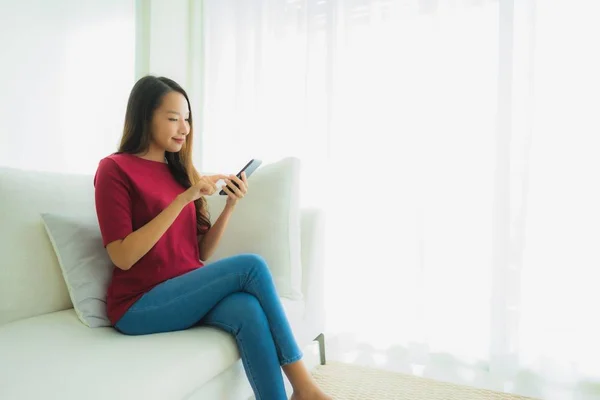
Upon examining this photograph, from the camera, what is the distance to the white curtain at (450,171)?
164cm

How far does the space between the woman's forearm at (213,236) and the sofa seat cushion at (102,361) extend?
1.14ft

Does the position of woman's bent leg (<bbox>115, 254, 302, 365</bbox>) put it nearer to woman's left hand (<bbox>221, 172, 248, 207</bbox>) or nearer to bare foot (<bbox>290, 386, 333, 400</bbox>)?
bare foot (<bbox>290, 386, 333, 400</bbox>)

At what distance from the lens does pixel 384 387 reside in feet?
5.70

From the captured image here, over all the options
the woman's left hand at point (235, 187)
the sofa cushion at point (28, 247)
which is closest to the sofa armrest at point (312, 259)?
the woman's left hand at point (235, 187)

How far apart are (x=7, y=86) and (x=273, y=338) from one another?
1403 millimetres

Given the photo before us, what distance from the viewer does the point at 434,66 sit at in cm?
184

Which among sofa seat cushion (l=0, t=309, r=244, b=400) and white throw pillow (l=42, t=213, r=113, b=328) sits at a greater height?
white throw pillow (l=42, t=213, r=113, b=328)

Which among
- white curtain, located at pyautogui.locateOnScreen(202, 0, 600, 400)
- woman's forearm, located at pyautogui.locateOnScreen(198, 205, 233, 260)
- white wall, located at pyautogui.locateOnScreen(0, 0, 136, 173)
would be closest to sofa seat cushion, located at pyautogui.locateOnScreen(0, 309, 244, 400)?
woman's forearm, located at pyautogui.locateOnScreen(198, 205, 233, 260)

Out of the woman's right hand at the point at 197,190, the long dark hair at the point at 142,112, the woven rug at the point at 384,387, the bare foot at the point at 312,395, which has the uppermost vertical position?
the long dark hair at the point at 142,112

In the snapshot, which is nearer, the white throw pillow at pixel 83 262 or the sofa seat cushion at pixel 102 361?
the sofa seat cushion at pixel 102 361

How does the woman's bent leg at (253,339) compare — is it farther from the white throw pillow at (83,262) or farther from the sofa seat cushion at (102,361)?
the white throw pillow at (83,262)

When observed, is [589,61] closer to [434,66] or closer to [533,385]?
[434,66]

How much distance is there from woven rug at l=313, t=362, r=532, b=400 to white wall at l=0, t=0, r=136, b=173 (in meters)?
1.49

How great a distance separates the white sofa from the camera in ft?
2.95
